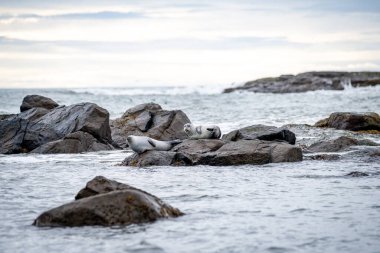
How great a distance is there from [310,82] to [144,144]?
7446 centimetres

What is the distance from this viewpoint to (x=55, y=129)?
20.3 metres

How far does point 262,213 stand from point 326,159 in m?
7.06

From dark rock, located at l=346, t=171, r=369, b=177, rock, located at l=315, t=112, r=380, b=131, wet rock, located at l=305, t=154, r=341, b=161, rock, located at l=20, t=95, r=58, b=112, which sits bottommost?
wet rock, located at l=305, t=154, r=341, b=161

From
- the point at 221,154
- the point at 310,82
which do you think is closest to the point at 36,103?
the point at 221,154

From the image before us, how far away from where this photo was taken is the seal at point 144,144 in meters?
16.0

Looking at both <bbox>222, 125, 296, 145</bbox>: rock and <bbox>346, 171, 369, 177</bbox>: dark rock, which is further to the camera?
<bbox>222, 125, 296, 145</bbox>: rock

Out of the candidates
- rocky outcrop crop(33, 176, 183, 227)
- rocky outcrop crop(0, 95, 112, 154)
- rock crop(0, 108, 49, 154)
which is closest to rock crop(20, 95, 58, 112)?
rock crop(0, 108, 49, 154)

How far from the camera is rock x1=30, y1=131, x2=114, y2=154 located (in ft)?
61.4

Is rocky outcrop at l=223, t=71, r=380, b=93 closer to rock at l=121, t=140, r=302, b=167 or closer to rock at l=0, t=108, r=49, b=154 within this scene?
rock at l=0, t=108, r=49, b=154

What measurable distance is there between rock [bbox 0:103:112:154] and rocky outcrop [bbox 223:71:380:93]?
65676 mm

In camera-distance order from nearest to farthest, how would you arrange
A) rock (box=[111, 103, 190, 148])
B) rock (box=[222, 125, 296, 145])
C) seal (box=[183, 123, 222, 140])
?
rock (box=[222, 125, 296, 145]) < seal (box=[183, 123, 222, 140]) < rock (box=[111, 103, 190, 148])

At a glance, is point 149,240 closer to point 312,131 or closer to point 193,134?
point 193,134

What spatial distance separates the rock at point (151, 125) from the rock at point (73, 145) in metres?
1.80

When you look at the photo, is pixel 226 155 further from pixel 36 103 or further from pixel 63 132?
pixel 36 103
